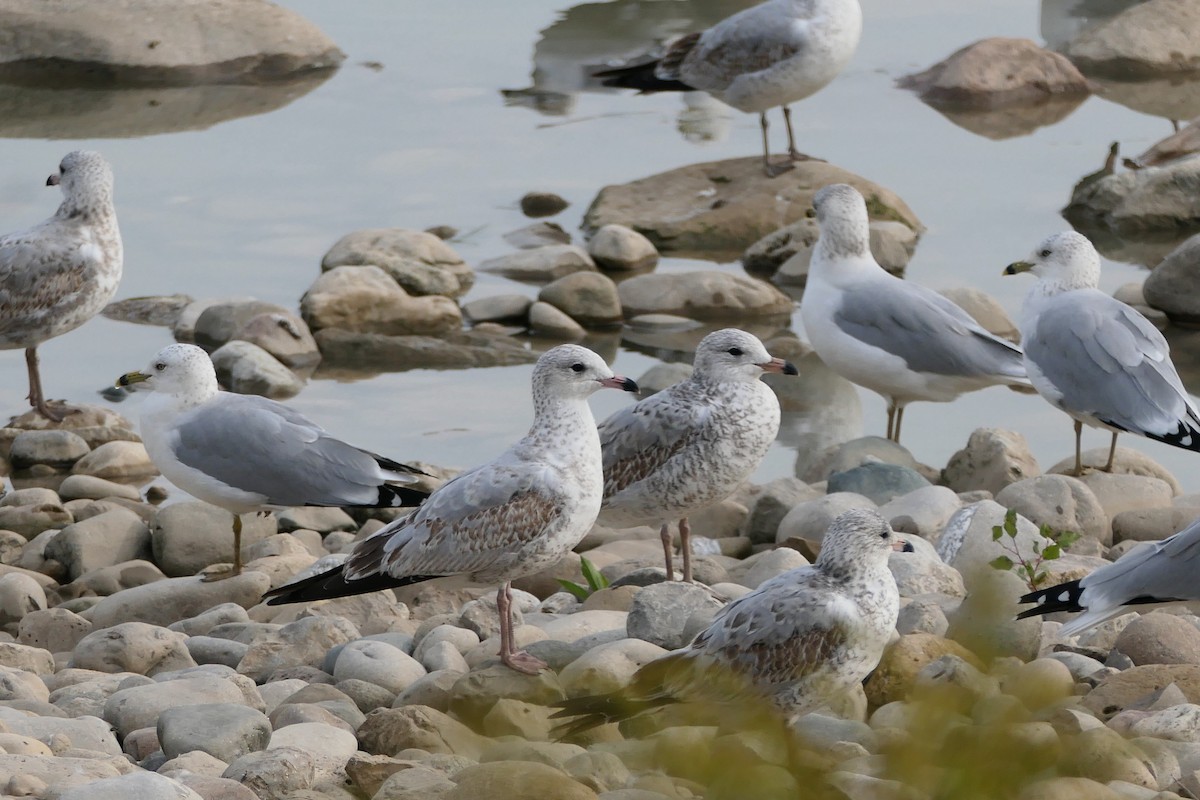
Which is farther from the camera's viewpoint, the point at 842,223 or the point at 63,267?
the point at 63,267

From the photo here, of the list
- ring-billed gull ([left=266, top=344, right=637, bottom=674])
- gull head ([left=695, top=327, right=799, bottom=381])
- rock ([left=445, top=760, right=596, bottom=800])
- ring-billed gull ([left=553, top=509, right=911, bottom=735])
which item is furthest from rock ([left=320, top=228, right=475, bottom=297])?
rock ([left=445, top=760, right=596, bottom=800])

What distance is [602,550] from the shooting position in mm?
6371

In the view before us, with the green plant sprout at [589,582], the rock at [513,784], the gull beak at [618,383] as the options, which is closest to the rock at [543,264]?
the green plant sprout at [589,582]

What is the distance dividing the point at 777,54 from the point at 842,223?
3678 mm

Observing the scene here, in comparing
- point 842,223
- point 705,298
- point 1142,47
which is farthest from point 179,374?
point 1142,47

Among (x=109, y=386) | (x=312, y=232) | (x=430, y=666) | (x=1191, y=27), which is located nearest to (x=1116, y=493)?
(x=430, y=666)

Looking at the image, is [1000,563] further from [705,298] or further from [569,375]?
[705,298]

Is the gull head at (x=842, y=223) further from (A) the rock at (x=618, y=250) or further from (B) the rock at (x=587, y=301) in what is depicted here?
(A) the rock at (x=618, y=250)

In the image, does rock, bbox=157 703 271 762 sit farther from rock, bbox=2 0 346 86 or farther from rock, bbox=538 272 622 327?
rock, bbox=2 0 346 86

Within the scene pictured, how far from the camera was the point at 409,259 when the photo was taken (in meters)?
9.81

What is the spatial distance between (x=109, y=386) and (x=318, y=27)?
773 cm

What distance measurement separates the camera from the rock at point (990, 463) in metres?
6.84

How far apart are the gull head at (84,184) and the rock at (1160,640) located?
17.4ft

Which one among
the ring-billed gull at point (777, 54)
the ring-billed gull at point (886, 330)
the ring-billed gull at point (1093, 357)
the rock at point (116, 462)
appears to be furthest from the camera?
the ring-billed gull at point (777, 54)
